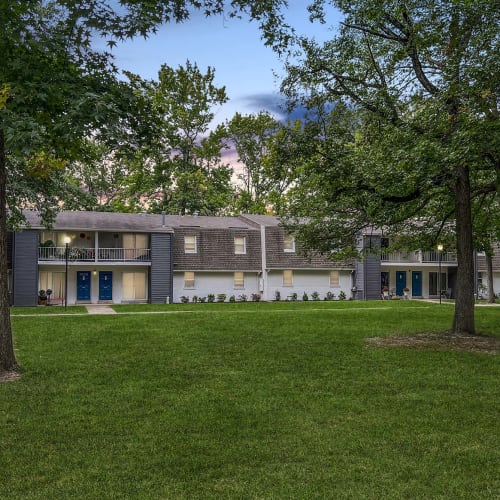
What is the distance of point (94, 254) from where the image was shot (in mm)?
34188

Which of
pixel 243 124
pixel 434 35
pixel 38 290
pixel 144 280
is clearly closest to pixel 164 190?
pixel 243 124

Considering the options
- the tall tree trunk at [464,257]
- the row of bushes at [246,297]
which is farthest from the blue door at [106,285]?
the tall tree trunk at [464,257]

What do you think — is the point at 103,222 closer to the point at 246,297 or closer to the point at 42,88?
the point at 246,297

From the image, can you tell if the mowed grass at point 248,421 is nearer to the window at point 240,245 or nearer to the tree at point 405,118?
the tree at point 405,118

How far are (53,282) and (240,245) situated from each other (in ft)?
40.9

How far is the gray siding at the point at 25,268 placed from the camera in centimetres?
3105

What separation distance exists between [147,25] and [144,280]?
2810 centimetres

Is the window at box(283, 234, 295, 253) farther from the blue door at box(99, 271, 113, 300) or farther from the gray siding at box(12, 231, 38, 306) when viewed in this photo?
the gray siding at box(12, 231, 38, 306)

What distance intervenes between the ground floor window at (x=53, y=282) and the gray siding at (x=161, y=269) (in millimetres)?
5796

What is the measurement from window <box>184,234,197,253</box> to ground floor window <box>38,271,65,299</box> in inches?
321

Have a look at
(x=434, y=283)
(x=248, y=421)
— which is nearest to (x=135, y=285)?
(x=434, y=283)

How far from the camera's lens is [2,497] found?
4.94m

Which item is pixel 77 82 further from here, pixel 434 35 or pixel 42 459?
pixel 434 35

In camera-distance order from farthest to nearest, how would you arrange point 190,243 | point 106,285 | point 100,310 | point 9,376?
1. point 190,243
2. point 106,285
3. point 100,310
4. point 9,376
